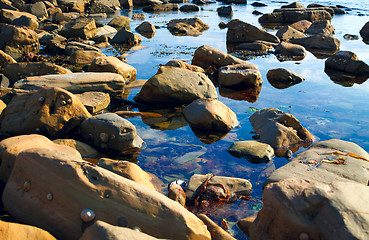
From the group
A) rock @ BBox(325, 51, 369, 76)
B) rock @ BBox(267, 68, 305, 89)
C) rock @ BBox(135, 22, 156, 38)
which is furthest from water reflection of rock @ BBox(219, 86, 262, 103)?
rock @ BBox(135, 22, 156, 38)

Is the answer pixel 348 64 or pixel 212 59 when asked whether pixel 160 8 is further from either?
pixel 348 64

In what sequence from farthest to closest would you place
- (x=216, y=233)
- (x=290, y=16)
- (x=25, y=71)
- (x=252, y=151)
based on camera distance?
(x=290, y=16)
(x=25, y=71)
(x=252, y=151)
(x=216, y=233)

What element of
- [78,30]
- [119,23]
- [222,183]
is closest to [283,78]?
[222,183]

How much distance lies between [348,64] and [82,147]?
31.7 feet

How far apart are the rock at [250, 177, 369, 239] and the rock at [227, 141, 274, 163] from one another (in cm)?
252

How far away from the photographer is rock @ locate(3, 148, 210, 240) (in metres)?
3.38

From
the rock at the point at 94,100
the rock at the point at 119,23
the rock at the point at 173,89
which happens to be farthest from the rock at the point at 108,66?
the rock at the point at 119,23

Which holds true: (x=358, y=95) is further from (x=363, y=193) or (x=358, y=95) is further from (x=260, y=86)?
(x=363, y=193)

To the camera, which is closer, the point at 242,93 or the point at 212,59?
the point at 242,93

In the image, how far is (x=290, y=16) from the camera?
A: 24.1m

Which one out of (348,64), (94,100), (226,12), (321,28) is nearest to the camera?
(94,100)

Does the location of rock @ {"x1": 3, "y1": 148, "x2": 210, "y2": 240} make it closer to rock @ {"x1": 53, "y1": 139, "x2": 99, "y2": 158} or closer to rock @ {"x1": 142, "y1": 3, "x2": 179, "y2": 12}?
rock @ {"x1": 53, "y1": 139, "x2": 99, "y2": 158}

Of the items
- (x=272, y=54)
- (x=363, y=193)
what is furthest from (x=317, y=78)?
(x=363, y=193)

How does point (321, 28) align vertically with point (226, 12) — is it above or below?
above
